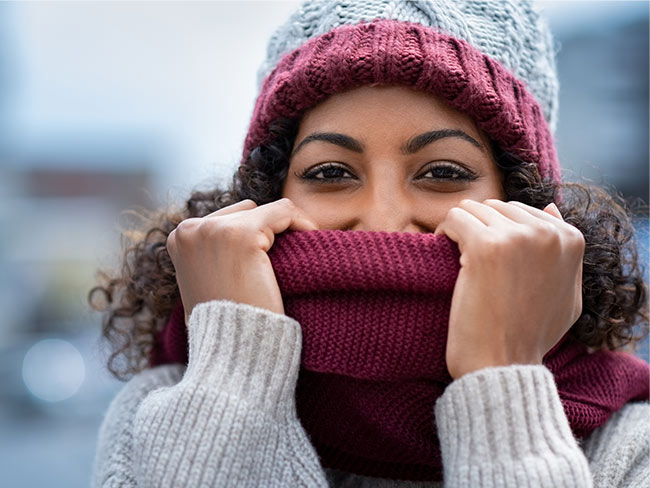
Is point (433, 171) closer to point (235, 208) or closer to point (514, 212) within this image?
point (514, 212)

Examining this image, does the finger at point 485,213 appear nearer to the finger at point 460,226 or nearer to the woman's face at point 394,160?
the finger at point 460,226

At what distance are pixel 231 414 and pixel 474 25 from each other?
123 centimetres

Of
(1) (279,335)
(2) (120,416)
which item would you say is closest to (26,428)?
(2) (120,416)

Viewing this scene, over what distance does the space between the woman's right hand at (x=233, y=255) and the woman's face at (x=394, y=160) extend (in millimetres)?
157

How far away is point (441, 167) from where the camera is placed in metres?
2.00

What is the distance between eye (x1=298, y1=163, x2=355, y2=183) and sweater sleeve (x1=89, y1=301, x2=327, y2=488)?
1.51 feet

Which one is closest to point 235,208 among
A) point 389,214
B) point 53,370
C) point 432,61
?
point 389,214

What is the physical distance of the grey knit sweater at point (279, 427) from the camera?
1585 millimetres

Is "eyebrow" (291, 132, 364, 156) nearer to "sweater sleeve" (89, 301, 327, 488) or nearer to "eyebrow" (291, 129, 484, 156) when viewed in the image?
"eyebrow" (291, 129, 484, 156)

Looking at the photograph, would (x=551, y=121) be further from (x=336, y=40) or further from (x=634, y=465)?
(x=634, y=465)

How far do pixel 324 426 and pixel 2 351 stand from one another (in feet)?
33.8

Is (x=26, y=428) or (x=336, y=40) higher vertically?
(x=336, y=40)

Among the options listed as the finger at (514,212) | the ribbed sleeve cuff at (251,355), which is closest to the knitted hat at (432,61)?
the finger at (514,212)

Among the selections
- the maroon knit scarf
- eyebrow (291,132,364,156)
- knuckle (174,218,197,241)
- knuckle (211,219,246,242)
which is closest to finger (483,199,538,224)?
the maroon knit scarf
